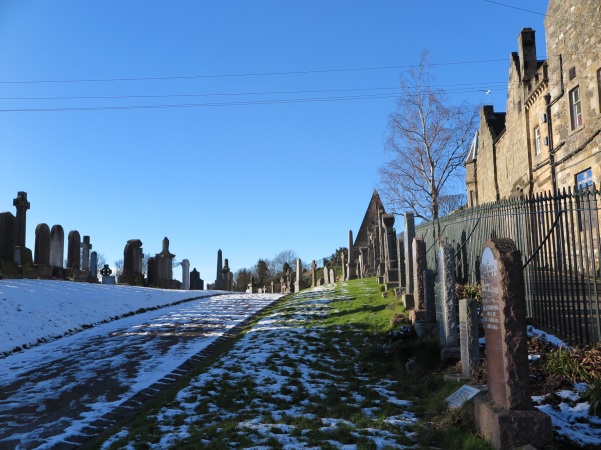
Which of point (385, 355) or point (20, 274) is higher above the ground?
point (20, 274)

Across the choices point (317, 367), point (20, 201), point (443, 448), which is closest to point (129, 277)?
point (20, 201)

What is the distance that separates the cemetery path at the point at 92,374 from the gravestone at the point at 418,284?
4.67 metres

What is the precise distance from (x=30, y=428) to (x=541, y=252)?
846cm

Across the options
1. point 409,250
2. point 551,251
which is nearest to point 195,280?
point 409,250

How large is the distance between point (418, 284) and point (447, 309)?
2.51 metres

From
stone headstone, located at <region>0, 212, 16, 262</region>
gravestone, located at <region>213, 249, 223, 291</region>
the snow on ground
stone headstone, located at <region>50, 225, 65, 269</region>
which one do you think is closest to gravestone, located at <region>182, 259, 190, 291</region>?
gravestone, located at <region>213, 249, 223, 291</region>

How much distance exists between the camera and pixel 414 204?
32.2m

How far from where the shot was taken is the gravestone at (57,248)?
81.7 feet

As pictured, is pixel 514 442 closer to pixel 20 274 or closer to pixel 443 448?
pixel 443 448

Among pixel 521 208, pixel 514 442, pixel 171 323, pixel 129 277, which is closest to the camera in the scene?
pixel 514 442

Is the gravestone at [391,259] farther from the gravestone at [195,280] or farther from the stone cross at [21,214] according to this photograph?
the gravestone at [195,280]

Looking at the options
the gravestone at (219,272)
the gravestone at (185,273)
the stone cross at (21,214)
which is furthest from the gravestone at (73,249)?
the gravestone at (219,272)

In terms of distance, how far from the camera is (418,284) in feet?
39.1

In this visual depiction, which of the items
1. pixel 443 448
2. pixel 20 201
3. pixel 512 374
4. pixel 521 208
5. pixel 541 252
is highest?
pixel 20 201
